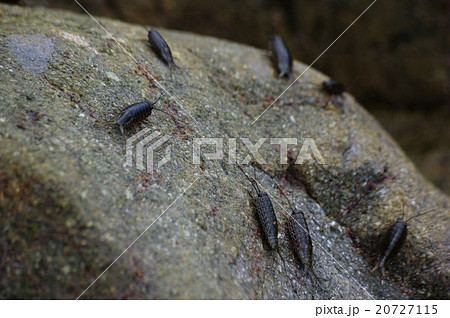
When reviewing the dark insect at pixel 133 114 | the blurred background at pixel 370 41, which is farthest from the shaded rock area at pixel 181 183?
the blurred background at pixel 370 41

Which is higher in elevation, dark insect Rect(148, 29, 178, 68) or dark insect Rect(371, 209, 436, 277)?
dark insect Rect(148, 29, 178, 68)

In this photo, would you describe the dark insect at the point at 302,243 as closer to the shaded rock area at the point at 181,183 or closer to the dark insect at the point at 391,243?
the shaded rock area at the point at 181,183

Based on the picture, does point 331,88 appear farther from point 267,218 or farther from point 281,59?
point 267,218

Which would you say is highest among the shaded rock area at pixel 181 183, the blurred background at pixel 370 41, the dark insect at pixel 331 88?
the blurred background at pixel 370 41

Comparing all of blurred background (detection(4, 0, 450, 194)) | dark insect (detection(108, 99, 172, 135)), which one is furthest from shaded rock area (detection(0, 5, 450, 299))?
blurred background (detection(4, 0, 450, 194))

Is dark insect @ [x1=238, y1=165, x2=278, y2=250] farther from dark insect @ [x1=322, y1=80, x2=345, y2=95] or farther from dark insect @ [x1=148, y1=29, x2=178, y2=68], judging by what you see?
dark insect @ [x1=322, y1=80, x2=345, y2=95]

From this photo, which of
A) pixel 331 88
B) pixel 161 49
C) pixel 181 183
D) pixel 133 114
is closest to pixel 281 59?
pixel 331 88

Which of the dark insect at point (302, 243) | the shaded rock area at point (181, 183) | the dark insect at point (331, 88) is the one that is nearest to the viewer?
the shaded rock area at point (181, 183)
